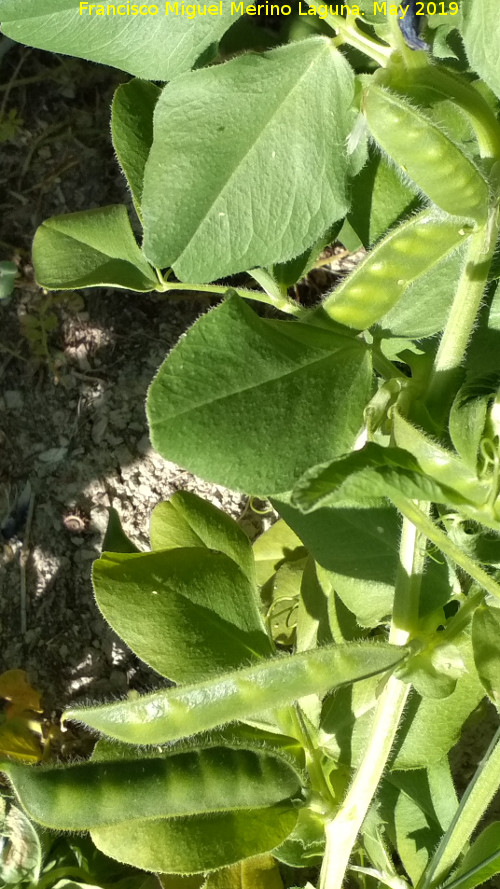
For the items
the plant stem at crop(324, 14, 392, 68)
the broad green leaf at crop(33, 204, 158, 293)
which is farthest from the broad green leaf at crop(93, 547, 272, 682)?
the plant stem at crop(324, 14, 392, 68)

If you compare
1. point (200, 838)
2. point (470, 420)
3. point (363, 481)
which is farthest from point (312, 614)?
point (363, 481)

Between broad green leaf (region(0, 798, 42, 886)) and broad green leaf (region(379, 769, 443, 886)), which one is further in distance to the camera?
broad green leaf (region(0, 798, 42, 886))

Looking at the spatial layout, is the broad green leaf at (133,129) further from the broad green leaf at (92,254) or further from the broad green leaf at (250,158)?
the broad green leaf at (250,158)

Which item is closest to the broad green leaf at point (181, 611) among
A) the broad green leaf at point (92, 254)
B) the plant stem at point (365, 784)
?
the plant stem at point (365, 784)

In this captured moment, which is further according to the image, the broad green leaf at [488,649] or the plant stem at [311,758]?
the plant stem at [311,758]

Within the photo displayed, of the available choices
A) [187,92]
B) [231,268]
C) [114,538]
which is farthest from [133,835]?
[187,92]

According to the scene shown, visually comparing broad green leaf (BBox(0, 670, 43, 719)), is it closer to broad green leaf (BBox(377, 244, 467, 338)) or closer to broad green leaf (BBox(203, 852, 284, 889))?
broad green leaf (BBox(203, 852, 284, 889))

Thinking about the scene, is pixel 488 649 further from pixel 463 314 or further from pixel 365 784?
pixel 463 314
